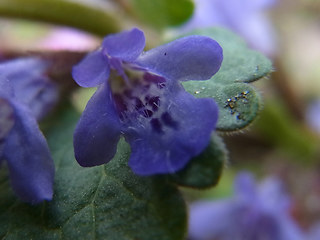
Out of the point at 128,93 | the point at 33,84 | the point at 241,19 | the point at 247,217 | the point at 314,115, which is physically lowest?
the point at 314,115

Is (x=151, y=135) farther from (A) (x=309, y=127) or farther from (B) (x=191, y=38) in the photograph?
(A) (x=309, y=127)

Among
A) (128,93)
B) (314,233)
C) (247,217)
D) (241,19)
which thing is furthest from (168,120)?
(241,19)

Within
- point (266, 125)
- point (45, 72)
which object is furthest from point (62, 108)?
point (266, 125)

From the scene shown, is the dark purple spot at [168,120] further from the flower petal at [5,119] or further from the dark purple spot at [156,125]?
the flower petal at [5,119]

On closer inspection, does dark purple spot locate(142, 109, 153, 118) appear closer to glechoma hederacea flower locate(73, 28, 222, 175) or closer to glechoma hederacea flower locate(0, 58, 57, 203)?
glechoma hederacea flower locate(73, 28, 222, 175)

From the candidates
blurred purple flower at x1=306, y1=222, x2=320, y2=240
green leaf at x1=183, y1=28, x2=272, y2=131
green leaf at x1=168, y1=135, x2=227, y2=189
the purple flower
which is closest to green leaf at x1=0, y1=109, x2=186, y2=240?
green leaf at x1=168, y1=135, x2=227, y2=189

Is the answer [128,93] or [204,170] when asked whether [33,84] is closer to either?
[128,93]
